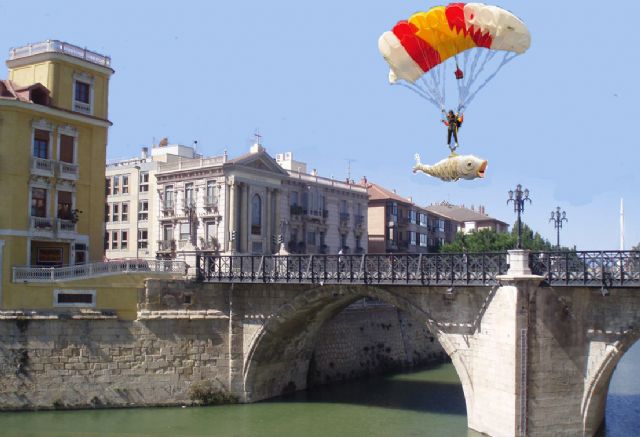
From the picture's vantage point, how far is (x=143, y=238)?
191 ft

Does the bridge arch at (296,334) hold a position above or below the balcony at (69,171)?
below

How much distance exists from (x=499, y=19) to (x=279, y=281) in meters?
15.8

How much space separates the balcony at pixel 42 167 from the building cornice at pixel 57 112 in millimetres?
2426

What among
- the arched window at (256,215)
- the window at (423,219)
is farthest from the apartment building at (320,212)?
the window at (423,219)

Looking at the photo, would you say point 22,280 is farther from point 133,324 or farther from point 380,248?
point 380,248

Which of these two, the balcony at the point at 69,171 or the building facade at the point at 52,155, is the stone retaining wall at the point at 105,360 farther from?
the balcony at the point at 69,171

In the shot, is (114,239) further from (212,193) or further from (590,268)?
(590,268)

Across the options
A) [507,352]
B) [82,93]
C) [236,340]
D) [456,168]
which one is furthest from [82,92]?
[507,352]

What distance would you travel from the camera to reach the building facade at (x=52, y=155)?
118ft

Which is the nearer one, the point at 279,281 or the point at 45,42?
the point at 279,281

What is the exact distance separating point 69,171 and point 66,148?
1.24m

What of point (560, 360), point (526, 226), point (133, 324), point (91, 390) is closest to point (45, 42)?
point (133, 324)

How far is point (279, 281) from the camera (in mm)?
34844

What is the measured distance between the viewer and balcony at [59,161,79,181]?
3834cm
